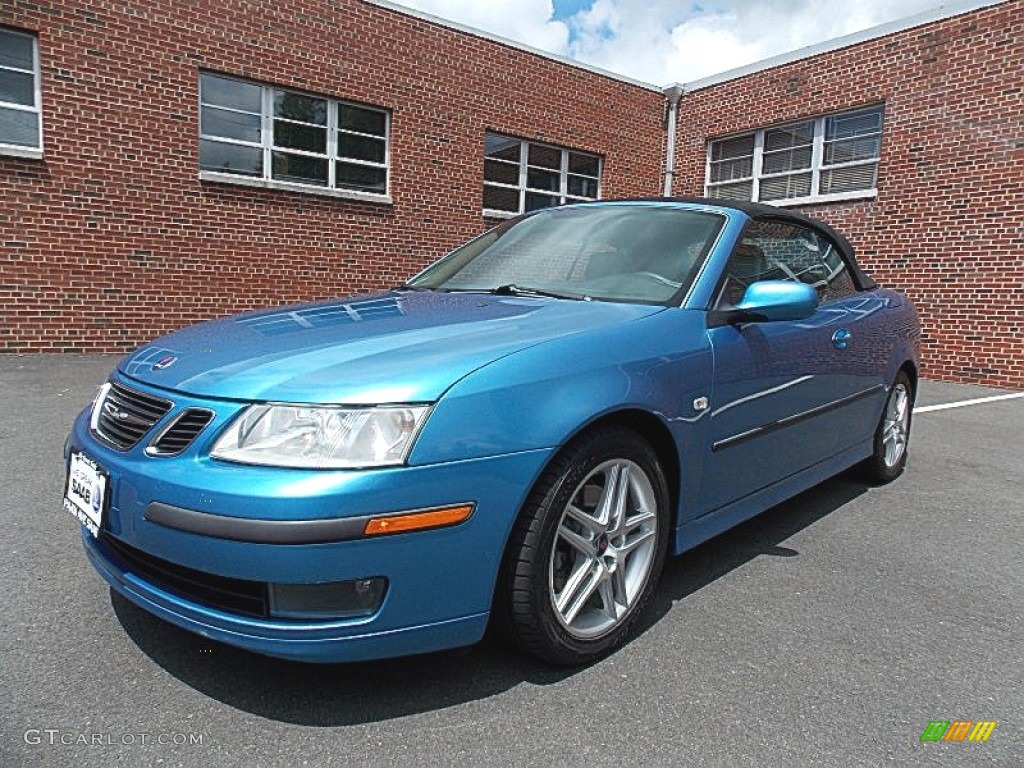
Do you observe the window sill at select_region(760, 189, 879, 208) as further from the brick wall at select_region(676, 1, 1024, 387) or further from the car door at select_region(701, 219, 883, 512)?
the car door at select_region(701, 219, 883, 512)

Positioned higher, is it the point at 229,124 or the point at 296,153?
the point at 229,124

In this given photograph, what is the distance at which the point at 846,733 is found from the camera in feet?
6.14

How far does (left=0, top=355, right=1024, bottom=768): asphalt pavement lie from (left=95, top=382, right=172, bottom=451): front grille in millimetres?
642

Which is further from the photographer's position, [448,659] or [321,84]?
[321,84]

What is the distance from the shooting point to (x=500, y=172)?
1118cm

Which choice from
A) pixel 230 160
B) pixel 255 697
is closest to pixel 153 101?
pixel 230 160

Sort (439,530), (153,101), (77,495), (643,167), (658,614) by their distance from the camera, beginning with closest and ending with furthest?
1. (439,530)
2. (77,495)
3. (658,614)
4. (153,101)
5. (643,167)

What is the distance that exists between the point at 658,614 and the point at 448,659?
781 mm

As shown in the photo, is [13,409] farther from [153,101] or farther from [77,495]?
[153,101]

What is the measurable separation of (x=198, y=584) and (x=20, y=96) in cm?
796

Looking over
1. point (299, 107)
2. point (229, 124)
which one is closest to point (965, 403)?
point (299, 107)

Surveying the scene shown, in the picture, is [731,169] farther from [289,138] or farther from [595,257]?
[595,257]

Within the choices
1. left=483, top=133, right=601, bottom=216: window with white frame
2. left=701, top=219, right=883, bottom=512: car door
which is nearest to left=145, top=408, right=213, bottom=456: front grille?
left=701, top=219, right=883, bottom=512: car door

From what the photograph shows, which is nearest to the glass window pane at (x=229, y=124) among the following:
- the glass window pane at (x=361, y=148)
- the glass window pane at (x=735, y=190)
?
the glass window pane at (x=361, y=148)
